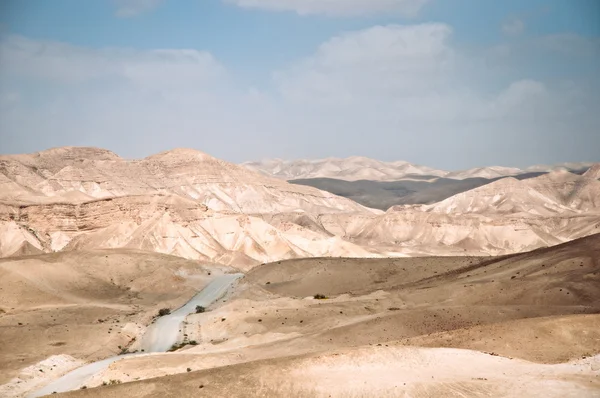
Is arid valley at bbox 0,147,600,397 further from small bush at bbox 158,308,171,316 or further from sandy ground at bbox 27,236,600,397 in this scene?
small bush at bbox 158,308,171,316

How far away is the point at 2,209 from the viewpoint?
98562 millimetres

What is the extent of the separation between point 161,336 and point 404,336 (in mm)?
17602

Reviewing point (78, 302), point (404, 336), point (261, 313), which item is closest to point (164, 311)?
point (78, 302)

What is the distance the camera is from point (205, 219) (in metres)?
110

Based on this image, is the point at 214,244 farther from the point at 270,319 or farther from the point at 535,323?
the point at 535,323

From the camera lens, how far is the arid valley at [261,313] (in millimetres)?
21641

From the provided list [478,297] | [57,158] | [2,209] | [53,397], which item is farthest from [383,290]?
[57,158]

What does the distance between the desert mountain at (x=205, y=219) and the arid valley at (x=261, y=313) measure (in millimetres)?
469

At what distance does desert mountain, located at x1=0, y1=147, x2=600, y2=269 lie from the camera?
99125 millimetres

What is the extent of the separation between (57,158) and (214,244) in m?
89.1

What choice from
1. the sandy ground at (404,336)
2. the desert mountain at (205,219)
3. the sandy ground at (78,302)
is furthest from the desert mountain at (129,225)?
the sandy ground at (404,336)

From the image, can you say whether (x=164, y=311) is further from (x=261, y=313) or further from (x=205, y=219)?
(x=205, y=219)

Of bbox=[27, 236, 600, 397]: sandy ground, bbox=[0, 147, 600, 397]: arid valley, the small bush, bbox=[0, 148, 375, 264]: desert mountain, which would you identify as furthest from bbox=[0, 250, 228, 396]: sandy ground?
bbox=[0, 148, 375, 264]: desert mountain

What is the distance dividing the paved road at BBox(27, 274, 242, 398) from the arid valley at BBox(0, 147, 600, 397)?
22 centimetres
